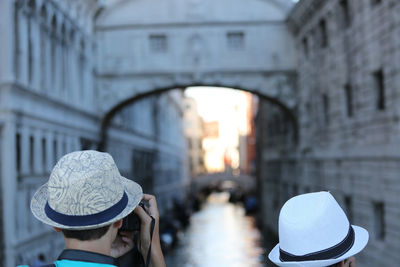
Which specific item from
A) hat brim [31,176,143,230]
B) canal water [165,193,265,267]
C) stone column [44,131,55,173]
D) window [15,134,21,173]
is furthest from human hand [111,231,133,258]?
canal water [165,193,265,267]

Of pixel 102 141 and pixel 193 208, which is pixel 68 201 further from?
pixel 193 208

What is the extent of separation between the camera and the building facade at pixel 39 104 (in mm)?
12617

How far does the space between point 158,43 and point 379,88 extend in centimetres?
933

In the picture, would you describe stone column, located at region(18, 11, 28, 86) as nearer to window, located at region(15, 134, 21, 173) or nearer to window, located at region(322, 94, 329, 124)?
window, located at region(15, 134, 21, 173)

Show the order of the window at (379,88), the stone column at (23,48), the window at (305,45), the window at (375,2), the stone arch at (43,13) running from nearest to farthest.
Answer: the window at (375,2)
the window at (379,88)
the stone column at (23,48)
the stone arch at (43,13)
the window at (305,45)

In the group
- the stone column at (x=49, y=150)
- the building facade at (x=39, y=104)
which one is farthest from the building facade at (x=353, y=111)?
the stone column at (x=49, y=150)

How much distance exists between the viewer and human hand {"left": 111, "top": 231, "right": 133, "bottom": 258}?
8.66 feet

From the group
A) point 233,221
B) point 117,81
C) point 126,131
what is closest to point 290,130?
point 117,81

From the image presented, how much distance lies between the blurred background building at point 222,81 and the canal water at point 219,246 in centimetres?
242

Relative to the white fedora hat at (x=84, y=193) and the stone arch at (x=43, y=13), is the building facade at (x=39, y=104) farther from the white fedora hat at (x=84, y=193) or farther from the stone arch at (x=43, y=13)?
the white fedora hat at (x=84, y=193)

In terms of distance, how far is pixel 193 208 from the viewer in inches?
1831

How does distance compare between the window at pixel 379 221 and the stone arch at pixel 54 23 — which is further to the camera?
the stone arch at pixel 54 23

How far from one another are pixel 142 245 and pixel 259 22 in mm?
18081

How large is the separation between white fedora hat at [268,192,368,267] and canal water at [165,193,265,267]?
1649cm
